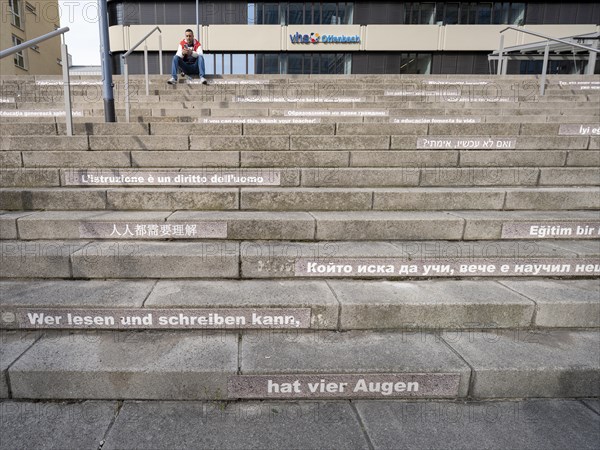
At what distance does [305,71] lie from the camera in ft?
65.6

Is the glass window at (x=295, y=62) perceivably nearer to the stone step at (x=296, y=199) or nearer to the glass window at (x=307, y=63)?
the glass window at (x=307, y=63)

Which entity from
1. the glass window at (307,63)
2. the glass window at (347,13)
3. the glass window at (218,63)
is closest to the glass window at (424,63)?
the glass window at (347,13)

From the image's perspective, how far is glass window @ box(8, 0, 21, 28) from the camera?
22.7m

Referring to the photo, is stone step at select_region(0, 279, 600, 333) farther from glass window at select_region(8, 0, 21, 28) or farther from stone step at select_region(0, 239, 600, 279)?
glass window at select_region(8, 0, 21, 28)

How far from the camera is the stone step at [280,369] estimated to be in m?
2.06

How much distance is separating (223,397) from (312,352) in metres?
0.61

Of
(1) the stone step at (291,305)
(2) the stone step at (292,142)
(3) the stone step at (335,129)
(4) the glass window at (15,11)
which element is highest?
(4) the glass window at (15,11)

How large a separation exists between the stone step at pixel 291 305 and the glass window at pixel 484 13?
21822 millimetres

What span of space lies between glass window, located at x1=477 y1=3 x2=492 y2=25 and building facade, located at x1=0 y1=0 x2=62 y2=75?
26.6 meters

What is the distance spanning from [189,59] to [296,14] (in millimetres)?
13094

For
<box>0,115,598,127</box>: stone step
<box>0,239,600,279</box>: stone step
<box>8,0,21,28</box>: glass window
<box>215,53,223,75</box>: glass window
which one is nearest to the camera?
<box>0,239,600,279</box>: stone step

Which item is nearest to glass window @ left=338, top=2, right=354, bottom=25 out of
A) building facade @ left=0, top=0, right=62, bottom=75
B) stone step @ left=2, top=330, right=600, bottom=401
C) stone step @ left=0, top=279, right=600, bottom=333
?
building facade @ left=0, top=0, right=62, bottom=75

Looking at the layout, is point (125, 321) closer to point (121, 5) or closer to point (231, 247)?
point (231, 247)

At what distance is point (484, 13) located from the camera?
19.3 m
